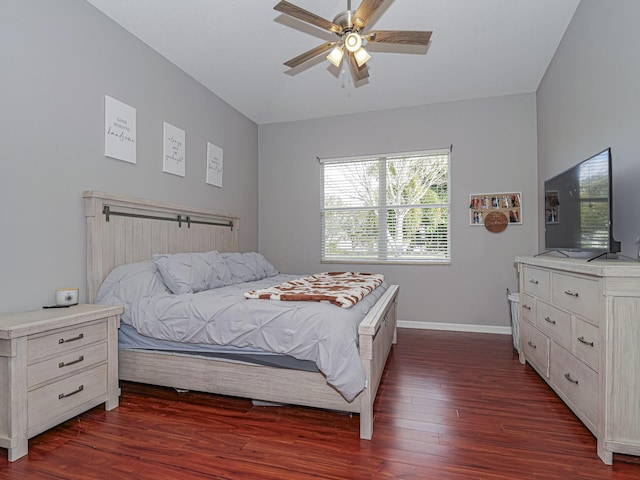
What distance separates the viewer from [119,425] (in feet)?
6.60

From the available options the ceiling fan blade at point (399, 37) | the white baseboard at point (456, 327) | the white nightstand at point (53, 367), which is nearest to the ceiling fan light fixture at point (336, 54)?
the ceiling fan blade at point (399, 37)

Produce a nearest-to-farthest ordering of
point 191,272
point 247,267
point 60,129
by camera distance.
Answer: point 60,129 → point 191,272 → point 247,267

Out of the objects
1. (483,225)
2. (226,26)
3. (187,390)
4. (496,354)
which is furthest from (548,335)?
(226,26)

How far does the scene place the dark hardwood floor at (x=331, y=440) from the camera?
1595mm

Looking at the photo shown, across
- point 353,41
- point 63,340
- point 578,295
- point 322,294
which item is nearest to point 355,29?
point 353,41

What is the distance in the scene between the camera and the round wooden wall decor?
407 cm

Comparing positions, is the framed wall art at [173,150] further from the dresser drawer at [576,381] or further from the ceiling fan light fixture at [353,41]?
the dresser drawer at [576,381]

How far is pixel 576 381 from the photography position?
6.51ft

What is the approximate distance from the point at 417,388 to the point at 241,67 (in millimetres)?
3424

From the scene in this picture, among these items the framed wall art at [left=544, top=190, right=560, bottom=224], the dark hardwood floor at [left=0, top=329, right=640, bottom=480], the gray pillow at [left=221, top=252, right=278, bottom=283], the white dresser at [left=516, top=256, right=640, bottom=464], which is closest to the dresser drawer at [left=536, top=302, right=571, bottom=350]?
the white dresser at [left=516, top=256, right=640, bottom=464]

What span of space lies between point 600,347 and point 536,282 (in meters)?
1.02

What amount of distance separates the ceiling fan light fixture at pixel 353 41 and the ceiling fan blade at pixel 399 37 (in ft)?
0.39

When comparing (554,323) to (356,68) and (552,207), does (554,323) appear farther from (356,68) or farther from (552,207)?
(356,68)

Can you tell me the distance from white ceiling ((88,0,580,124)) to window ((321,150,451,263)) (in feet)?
2.52
